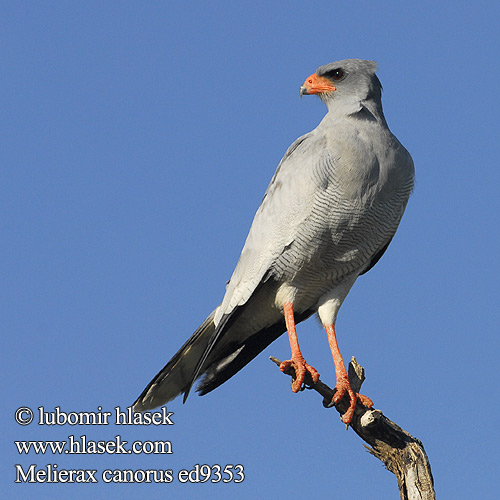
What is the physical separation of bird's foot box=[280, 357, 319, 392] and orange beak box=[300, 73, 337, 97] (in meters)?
2.41

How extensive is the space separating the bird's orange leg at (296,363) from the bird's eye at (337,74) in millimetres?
2160

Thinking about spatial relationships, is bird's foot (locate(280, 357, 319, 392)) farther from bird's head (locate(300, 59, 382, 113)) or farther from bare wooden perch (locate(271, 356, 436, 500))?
bird's head (locate(300, 59, 382, 113))

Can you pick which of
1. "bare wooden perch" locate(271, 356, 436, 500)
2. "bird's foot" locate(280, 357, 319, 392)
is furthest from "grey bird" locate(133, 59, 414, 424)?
"bare wooden perch" locate(271, 356, 436, 500)

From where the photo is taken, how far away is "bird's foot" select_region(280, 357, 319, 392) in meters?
6.06

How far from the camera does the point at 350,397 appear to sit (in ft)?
19.8

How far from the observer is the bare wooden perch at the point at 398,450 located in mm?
5613

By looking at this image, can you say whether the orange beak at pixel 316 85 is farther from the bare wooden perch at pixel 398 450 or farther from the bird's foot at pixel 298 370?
the bare wooden perch at pixel 398 450

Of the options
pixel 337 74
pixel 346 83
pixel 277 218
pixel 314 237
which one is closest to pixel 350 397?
pixel 314 237

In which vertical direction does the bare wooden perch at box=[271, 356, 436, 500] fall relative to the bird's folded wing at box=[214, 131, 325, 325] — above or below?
below

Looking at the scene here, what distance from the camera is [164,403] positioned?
6832mm

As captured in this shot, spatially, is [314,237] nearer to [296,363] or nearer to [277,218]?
[277,218]

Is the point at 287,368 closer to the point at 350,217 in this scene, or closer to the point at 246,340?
the point at 246,340

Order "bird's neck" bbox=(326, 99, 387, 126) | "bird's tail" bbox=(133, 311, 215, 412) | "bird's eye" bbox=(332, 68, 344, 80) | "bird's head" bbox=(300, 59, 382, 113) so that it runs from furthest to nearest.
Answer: "bird's tail" bbox=(133, 311, 215, 412)
"bird's eye" bbox=(332, 68, 344, 80)
"bird's head" bbox=(300, 59, 382, 113)
"bird's neck" bbox=(326, 99, 387, 126)

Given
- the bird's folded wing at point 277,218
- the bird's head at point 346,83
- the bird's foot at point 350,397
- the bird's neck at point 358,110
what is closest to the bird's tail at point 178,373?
the bird's folded wing at point 277,218
